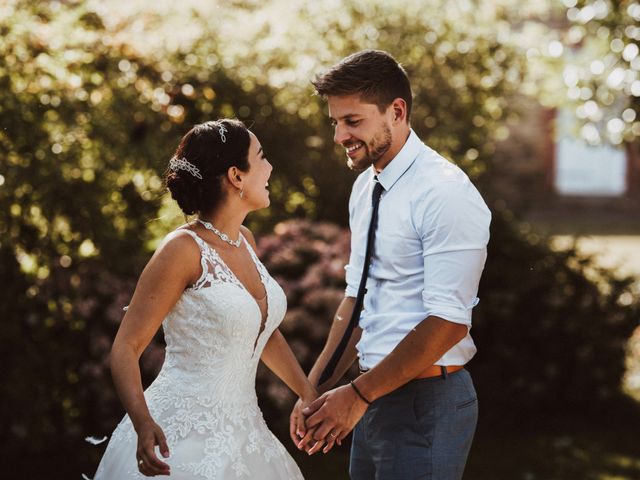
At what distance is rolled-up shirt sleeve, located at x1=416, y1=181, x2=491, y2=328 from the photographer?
2.92 m

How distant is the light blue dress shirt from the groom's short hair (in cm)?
18

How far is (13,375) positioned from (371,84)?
3678mm

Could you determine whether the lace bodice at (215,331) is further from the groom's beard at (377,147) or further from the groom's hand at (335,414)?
the groom's beard at (377,147)

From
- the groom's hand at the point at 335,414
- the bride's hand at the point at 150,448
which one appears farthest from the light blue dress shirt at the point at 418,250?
the bride's hand at the point at 150,448

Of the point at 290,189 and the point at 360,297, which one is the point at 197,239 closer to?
the point at 360,297

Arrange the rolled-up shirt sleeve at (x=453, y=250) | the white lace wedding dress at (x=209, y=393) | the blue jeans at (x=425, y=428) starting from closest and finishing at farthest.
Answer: the rolled-up shirt sleeve at (x=453, y=250), the blue jeans at (x=425, y=428), the white lace wedding dress at (x=209, y=393)

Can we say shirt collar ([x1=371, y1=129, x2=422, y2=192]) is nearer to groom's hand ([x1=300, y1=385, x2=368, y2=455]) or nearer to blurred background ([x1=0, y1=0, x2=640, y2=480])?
groom's hand ([x1=300, y1=385, x2=368, y2=455])

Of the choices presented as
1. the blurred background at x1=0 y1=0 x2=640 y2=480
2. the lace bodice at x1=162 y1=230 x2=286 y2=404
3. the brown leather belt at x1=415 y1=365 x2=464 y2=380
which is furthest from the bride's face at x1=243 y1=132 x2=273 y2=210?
the blurred background at x1=0 y1=0 x2=640 y2=480

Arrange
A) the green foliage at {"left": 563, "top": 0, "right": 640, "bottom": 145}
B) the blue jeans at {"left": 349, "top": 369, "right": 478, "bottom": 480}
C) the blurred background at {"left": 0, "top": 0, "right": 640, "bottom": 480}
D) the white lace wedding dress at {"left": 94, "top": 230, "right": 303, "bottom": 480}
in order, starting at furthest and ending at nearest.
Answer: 1. the green foliage at {"left": 563, "top": 0, "right": 640, "bottom": 145}
2. the blurred background at {"left": 0, "top": 0, "right": 640, "bottom": 480}
3. the white lace wedding dress at {"left": 94, "top": 230, "right": 303, "bottom": 480}
4. the blue jeans at {"left": 349, "top": 369, "right": 478, "bottom": 480}

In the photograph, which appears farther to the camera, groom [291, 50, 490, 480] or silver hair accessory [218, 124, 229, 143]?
silver hair accessory [218, 124, 229, 143]

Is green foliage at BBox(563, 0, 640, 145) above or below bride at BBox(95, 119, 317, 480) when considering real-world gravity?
above

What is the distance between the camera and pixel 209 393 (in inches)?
130

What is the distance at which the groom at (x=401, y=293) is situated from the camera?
2945mm

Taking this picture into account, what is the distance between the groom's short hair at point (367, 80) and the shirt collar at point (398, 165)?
0.51 feet
